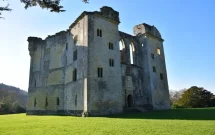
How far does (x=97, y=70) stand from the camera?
79.7 ft

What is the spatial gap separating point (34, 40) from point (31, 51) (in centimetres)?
244

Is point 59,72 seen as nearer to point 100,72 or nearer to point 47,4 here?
point 100,72

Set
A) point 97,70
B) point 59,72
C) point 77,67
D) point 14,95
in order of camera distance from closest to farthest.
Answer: point 97,70 → point 77,67 → point 59,72 → point 14,95

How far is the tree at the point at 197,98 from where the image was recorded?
4006 cm

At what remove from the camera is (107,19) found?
90.3ft

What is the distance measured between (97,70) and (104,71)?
113 cm

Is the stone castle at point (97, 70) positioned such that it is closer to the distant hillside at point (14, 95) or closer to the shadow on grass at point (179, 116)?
the shadow on grass at point (179, 116)

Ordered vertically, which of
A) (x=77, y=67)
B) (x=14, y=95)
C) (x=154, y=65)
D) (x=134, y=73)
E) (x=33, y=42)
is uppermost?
(x=33, y=42)

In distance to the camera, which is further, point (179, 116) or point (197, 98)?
point (197, 98)

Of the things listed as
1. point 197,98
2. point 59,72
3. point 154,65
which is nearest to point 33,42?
point 59,72

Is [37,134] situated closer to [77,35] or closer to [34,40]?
[77,35]

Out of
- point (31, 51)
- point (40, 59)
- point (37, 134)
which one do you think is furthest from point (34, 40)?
point (37, 134)

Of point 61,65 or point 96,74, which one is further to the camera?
Answer: point 61,65

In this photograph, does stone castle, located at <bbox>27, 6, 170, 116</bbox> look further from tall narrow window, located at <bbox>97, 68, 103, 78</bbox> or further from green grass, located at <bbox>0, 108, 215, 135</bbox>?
green grass, located at <bbox>0, 108, 215, 135</bbox>
